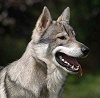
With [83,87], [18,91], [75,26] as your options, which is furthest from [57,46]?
[75,26]

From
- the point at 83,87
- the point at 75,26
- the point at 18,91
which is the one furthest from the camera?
the point at 75,26

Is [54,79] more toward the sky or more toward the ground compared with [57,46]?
more toward the ground

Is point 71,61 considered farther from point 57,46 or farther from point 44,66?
point 44,66

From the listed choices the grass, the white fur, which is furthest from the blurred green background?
the white fur

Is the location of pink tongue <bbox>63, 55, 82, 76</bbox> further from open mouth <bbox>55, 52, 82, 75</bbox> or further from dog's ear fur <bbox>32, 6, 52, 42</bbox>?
dog's ear fur <bbox>32, 6, 52, 42</bbox>

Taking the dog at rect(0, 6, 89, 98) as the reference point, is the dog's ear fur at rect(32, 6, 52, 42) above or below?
above

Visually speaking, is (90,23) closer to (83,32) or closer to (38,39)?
(83,32)

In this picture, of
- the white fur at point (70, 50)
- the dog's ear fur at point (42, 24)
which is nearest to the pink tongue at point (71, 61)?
the white fur at point (70, 50)

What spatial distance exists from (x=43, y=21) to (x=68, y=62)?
31.6 inches

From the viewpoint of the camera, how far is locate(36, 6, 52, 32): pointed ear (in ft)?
31.7

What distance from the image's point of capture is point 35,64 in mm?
9570

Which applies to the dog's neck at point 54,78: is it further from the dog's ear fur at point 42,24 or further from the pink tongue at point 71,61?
the dog's ear fur at point 42,24

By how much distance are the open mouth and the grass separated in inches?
251

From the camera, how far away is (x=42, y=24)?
9719mm
